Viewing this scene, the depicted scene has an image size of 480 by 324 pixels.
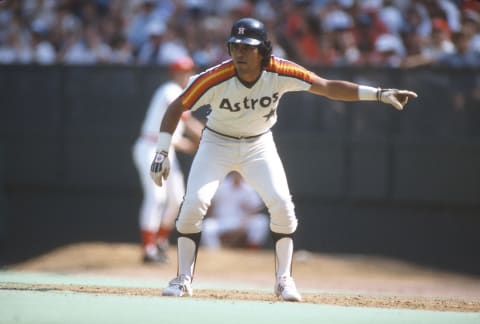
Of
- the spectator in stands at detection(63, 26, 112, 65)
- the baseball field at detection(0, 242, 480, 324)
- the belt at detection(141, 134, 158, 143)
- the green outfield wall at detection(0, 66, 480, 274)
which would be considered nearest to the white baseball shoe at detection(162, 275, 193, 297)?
the baseball field at detection(0, 242, 480, 324)

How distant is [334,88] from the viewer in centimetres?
697

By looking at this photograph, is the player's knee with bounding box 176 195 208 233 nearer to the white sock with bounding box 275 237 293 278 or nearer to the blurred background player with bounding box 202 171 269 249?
the white sock with bounding box 275 237 293 278

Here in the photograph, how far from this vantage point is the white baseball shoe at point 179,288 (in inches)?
268

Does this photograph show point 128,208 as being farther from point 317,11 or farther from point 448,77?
point 448,77

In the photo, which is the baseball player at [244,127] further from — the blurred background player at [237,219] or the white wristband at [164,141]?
the blurred background player at [237,219]

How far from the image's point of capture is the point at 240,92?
6.78 m

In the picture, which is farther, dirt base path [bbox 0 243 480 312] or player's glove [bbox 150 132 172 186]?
dirt base path [bbox 0 243 480 312]

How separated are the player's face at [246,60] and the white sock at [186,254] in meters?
1.42

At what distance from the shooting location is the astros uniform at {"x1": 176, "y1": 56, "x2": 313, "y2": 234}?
6.80m

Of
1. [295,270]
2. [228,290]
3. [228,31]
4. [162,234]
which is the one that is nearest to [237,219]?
[162,234]

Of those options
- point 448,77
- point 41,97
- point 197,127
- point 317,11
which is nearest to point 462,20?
point 448,77

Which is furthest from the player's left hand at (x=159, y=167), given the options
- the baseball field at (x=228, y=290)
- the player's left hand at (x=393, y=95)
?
the player's left hand at (x=393, y=95)

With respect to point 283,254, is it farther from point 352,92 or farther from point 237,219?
point 237,219

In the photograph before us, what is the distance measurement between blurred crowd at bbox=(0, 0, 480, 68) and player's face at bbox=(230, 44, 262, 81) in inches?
222
